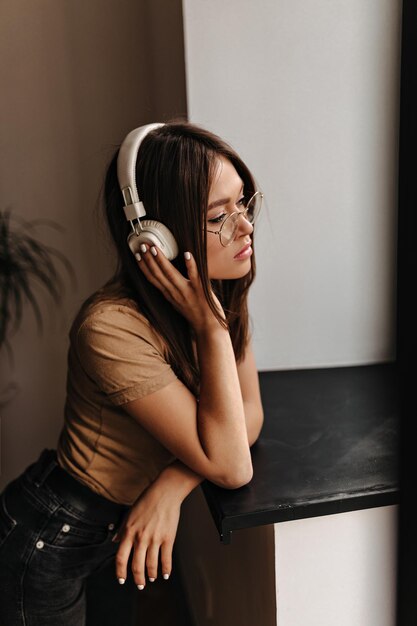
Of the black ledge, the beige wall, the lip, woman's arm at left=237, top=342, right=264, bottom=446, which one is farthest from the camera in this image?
the beige wall

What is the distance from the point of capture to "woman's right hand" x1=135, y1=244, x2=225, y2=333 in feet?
3.31

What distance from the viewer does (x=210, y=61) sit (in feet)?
4.52

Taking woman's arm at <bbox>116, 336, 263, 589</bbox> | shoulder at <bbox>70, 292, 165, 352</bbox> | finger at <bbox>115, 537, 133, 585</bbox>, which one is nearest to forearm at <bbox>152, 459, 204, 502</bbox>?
woman's arm at <bbox>116, 336, 263, 589</bbox>

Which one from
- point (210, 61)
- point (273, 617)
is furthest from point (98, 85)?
point (273, 617)

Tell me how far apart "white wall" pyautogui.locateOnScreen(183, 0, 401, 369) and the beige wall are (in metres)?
0.38

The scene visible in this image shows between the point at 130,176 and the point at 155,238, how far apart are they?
0.11 m

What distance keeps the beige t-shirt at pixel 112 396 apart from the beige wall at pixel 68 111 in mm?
824

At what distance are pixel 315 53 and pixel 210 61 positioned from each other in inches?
10.2

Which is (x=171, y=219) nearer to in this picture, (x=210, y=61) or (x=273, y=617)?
(x=210, y=61)

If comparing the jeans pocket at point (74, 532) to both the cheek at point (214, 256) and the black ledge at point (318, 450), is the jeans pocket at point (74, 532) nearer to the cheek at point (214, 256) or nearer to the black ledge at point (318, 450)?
the black ledge at point (318, 450)

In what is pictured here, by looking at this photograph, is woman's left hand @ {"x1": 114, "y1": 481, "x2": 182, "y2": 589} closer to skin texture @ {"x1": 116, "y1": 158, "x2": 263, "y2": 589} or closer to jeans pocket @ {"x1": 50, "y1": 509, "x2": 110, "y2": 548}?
skin texture @ {"x1": 116, "y1": 158, "x2": 263, "y2": 589}

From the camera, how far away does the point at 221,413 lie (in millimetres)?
983

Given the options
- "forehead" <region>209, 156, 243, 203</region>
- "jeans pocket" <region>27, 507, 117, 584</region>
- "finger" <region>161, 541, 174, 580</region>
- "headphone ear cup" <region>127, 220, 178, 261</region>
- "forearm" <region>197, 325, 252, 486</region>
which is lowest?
"jeans pocket" <region>27, 507, 117, 584</region>

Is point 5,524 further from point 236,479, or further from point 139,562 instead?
point 236,479
